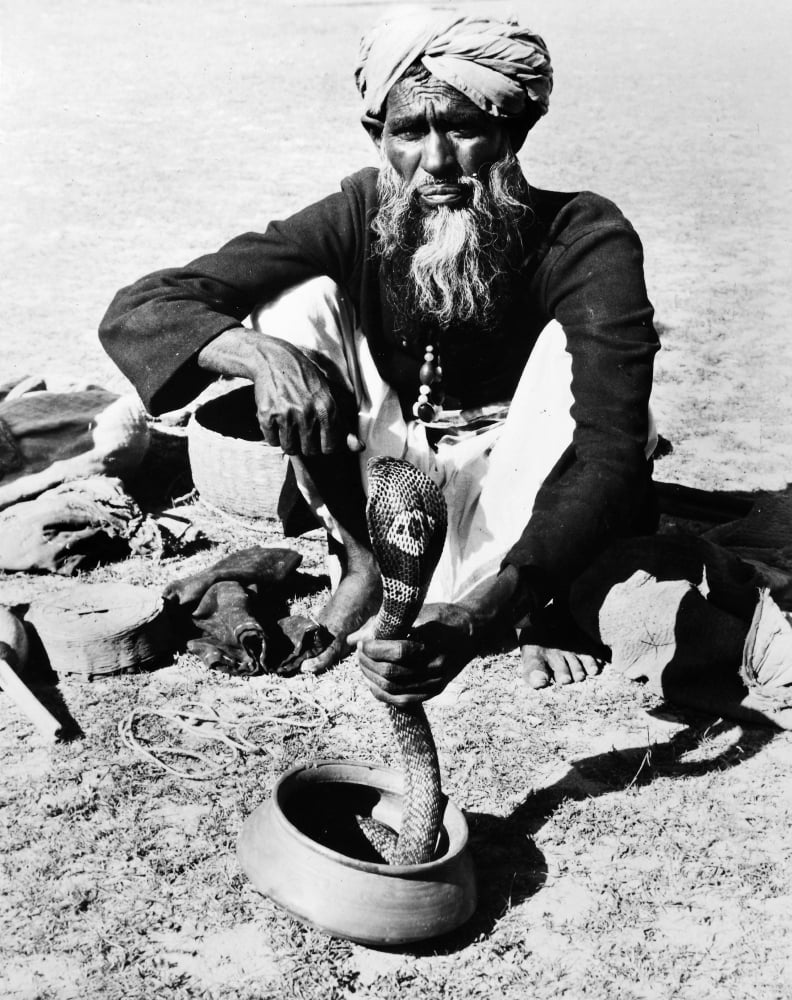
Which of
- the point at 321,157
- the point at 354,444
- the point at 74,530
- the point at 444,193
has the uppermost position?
the point at 444,193

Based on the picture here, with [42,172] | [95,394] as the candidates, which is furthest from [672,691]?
[42,172]

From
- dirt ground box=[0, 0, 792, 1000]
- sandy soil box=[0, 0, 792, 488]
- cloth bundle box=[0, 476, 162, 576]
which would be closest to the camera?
dirt ground box=[0, 0, 792, 1000]

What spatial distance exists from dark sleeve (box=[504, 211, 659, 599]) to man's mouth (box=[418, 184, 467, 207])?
0.37 metres

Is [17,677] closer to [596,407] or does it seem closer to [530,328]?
[596,407]

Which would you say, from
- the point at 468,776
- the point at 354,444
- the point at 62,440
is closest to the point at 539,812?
the point at 468,776

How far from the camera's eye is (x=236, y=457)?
16.5ft

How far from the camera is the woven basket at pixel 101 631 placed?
4000 millimetres

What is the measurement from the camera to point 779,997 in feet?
9.25

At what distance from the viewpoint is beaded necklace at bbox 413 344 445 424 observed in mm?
4281

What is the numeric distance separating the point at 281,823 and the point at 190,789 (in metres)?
0.67

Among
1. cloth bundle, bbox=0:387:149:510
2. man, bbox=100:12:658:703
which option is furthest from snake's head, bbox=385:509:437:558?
cloth bundle, bbox=0:387:149:510

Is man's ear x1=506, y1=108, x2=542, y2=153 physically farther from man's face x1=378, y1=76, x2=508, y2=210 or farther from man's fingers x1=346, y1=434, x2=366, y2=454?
man's fingers x1=346, y1=434, x2=366, y2=454

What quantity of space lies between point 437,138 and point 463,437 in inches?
40.0

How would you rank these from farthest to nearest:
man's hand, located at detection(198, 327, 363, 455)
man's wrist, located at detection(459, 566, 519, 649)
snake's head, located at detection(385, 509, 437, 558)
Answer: man's hand, located at detection(198, 327, 363, 455), man's wrist, located at detection(459, 566, 519, 649), snake's head, located at detection(385, 509, 437, 558)
